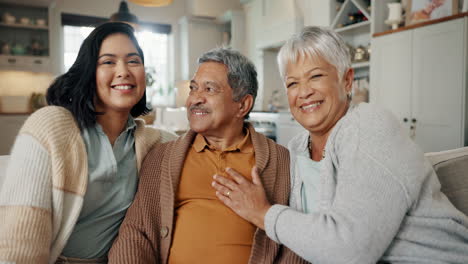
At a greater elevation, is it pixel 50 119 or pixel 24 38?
pixel 24 38

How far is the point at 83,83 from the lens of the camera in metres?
1.34

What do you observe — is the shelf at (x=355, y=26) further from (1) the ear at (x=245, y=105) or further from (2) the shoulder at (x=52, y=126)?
(2) the shoulder at (x=52, y=126)

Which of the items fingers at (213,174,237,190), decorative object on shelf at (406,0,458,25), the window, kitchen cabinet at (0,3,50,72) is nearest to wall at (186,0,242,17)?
the window

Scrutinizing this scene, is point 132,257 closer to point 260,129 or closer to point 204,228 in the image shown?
point 204,228

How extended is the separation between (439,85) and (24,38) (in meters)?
6.42

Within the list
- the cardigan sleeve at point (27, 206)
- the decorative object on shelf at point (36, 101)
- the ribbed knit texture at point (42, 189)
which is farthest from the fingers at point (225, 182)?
the decorative object on shelf at point (36, 101)

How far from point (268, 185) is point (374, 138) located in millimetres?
509

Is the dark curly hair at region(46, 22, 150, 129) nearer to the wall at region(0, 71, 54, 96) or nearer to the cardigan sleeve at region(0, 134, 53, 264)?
the cardigan sleeve at region(0, 134, 53, 264)

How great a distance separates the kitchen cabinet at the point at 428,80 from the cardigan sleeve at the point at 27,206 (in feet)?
10.8

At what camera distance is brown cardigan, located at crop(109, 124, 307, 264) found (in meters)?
1.29

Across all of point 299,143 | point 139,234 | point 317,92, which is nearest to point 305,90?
point 317,92

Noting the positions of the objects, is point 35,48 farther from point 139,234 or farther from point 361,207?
point 361,207

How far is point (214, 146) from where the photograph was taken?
1630mm

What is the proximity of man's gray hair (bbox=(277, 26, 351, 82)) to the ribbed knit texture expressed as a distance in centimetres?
83
